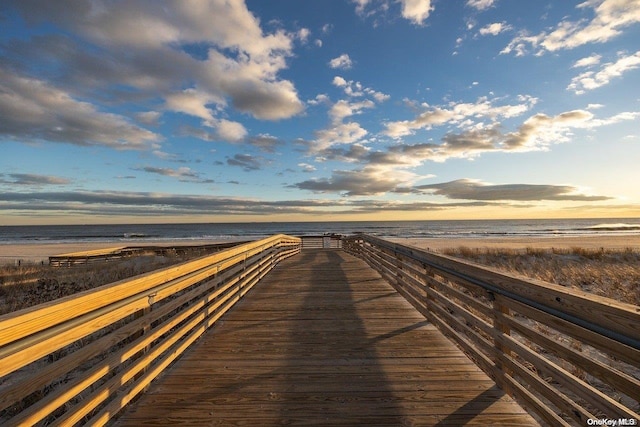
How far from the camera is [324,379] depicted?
11.9ft

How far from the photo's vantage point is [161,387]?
11.4 ft

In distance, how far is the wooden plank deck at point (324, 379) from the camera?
2.99m

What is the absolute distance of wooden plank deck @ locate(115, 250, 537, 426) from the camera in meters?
2.99

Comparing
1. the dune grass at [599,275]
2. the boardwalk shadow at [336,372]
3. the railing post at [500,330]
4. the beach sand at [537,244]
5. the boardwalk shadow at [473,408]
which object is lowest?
the beach sand at [537,244]

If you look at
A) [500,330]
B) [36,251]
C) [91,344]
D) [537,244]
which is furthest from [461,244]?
[36,251]

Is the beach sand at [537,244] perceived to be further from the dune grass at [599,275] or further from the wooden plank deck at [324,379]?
the wooden plank deck at [324,379]

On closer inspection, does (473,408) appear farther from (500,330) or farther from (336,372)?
(336,372)

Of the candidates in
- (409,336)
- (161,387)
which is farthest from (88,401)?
(409,336)

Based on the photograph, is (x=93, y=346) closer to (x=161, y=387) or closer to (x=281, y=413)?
(x=161, y=387)

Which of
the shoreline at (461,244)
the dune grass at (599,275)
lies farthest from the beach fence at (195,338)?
the shoreline at (461,244)

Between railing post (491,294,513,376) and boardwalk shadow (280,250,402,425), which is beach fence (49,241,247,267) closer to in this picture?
boardwalk shadow (280,250,402,425)

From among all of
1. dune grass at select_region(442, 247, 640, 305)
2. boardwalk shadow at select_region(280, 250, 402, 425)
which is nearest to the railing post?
boardwalk shadow at select_region(280, 250, 402, 425)

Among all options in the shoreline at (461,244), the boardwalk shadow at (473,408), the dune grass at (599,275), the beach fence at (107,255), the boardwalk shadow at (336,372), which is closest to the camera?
the boardwalk shadow at (473,408)

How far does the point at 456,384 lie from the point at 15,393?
3.51 metres
